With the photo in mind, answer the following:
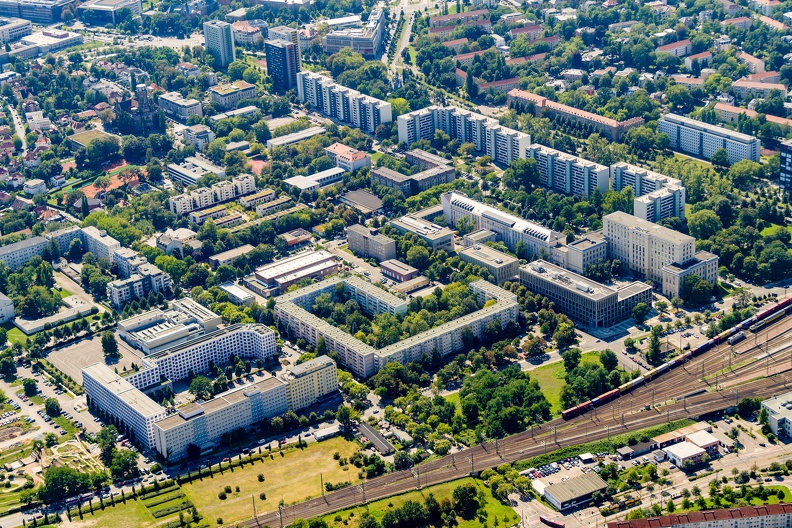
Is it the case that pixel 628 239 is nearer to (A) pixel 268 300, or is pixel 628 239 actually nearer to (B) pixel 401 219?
(B) pixel 401 219

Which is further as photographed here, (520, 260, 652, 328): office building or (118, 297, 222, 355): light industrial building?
(520, 260, 652, 328): office building

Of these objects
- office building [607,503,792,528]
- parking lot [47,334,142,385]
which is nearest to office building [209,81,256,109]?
parking lot [47,334,142,385]

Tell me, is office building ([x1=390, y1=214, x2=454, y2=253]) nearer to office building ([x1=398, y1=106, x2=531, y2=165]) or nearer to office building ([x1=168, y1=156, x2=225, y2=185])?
office building ([x1=398, y1=106, x2=531, y2=165])

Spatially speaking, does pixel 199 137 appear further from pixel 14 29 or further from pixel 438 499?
pixel 438 499

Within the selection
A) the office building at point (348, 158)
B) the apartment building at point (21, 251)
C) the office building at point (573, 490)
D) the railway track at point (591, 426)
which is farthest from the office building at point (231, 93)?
the office building at point (573, 490)

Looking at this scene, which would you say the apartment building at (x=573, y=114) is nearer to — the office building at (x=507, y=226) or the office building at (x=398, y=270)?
the office building at (x=507, y=226)

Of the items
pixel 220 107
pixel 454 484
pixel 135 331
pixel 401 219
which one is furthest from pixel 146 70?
pixel 454 484

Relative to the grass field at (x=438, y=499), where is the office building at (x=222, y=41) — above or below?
above
